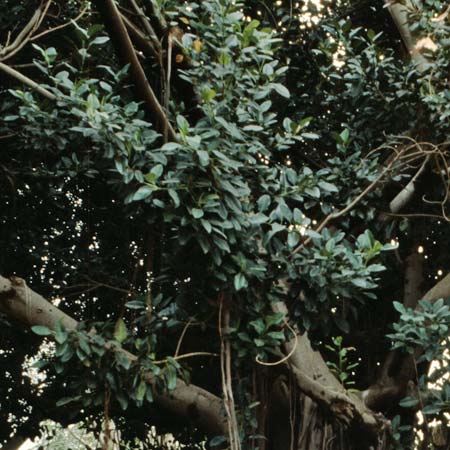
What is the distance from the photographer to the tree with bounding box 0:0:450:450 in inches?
119

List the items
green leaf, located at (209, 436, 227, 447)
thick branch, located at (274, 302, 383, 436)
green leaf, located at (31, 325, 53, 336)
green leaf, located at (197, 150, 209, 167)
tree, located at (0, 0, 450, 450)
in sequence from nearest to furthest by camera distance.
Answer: green leaf, located at (197, 150, 209, 167) → green leaf, located at (31, 325, 53, 336) → tree, located at (0, 0, 450, 450) → green leaf, located at (209, 436, 227, 447) → thick branch, located at (274, 302, 383, 436)

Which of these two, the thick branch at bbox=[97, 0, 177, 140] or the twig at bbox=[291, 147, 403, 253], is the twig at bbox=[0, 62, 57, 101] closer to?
the thick branch at bbox=[97, 0, 177, 140]

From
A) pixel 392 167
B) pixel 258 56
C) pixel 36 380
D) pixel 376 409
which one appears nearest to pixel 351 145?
pixel 392 167

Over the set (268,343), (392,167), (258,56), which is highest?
(258,56)

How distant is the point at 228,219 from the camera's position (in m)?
2.98

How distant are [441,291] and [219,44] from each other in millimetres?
1638

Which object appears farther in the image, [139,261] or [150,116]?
[139,261]

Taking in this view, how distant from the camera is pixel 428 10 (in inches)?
158

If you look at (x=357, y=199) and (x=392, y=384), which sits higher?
(x=357, y=199)

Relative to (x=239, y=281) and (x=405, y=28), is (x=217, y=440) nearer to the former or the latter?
(x=239, y=281)

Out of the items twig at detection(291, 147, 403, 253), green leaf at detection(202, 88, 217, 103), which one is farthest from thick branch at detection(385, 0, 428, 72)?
green leaf at detection(202, 88, 217, 103)

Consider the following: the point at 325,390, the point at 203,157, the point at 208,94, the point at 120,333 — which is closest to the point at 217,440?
the point at 325,390

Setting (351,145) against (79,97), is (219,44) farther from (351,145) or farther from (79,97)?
(351,145)

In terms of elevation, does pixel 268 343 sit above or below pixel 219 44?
below
